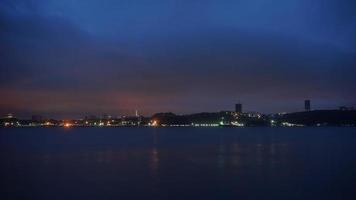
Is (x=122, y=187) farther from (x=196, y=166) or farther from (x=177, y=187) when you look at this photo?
(x=196, y=166)

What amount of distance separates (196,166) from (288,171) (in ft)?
29.3

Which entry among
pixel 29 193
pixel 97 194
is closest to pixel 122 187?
pixel 97 194

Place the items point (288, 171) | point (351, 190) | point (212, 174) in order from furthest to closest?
1. point (288, 171)
2. point (212, 174)
3. point (351, 190)

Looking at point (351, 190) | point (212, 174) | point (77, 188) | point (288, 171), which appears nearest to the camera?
point (351, 190)

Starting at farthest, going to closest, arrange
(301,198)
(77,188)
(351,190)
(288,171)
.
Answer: (288,171)
(77,188)
(351,190)
(301,198)

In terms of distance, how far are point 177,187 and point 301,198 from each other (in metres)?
8.49

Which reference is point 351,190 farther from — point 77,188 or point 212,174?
point 77,188

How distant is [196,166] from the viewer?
41.9m

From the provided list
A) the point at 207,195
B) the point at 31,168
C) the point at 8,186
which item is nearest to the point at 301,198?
the point at 207,195

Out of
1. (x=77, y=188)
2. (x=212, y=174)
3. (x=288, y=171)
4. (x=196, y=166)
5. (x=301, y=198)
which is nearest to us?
(x=301, y=198)

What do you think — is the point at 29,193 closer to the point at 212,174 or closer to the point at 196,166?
the point at 212,174

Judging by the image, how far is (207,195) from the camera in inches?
1042

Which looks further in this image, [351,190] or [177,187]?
[177,187]

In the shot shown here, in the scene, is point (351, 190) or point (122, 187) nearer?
point (351, 190)
